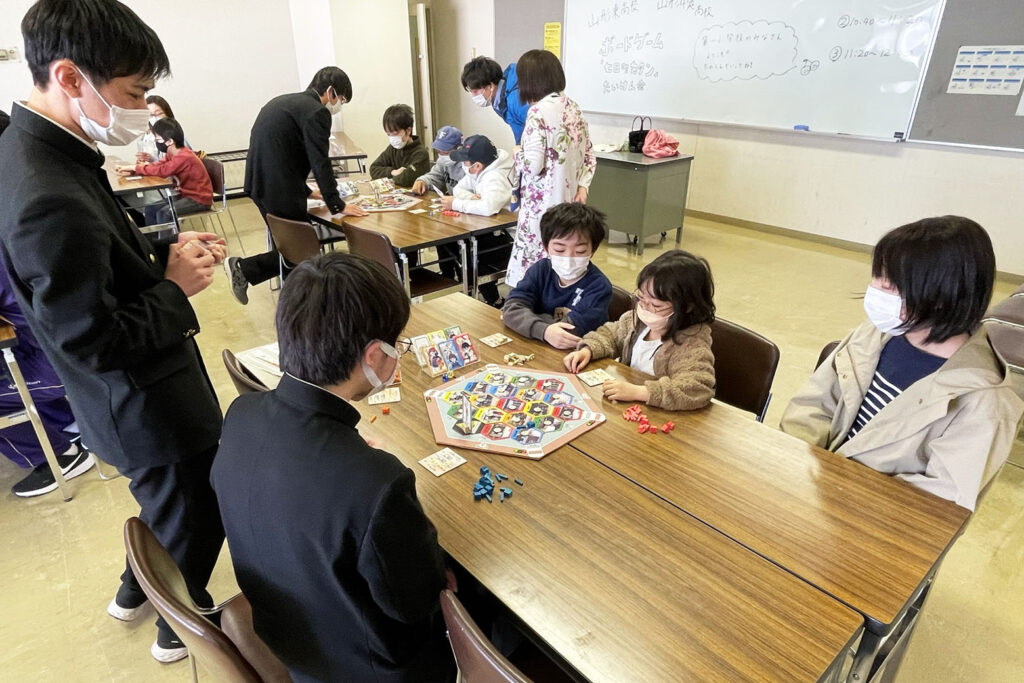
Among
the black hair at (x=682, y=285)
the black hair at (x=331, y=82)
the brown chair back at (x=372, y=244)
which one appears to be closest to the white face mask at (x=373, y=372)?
the black hair at (x=682, y=285)

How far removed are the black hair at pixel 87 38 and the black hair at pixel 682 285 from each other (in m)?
1.32

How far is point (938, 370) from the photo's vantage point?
1228 millimetres

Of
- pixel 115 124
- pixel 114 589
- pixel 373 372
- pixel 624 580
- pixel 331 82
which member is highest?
pixel 331 82

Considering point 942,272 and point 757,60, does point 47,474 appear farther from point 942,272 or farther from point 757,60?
point 757,60

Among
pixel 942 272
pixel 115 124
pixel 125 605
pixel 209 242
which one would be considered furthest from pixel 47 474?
pixel 942 272

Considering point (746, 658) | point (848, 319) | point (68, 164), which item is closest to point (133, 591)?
point (68, 164)

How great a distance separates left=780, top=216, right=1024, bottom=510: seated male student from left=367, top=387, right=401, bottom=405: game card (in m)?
1.16

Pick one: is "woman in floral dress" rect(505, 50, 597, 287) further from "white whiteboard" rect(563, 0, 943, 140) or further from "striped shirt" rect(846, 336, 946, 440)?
"white whiteboard" rect(563, 0, 943, 140)

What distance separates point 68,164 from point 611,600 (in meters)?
1.38

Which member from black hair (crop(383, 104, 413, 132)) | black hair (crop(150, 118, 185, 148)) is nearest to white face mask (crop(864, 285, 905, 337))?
black hair (crop(383, 104, 413, 132))

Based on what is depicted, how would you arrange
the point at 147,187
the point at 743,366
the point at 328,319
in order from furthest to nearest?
the point at 147,187, the point at 743,366, the point at 328,319

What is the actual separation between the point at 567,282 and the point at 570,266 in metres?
0.09

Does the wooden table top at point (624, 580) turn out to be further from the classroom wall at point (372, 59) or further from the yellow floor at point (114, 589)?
the classroom wall at point (372, 59)

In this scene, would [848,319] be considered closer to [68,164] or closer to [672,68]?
[672,68]
